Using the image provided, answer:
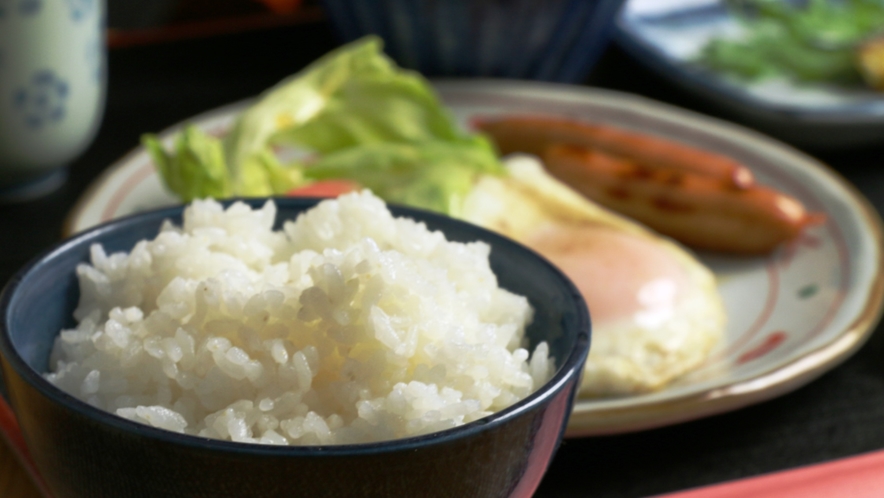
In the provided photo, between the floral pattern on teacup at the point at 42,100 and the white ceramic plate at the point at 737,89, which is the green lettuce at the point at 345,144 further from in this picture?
the white ceramic plate at the point at 737,89

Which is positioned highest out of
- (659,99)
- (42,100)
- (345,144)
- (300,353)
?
(300,353)

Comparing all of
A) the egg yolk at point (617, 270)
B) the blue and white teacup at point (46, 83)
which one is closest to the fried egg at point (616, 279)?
the egg yolk at point (617, 270)

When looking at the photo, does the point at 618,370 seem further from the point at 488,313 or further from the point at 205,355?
the point at 205,355

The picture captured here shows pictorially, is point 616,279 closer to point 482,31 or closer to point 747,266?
point 747,266

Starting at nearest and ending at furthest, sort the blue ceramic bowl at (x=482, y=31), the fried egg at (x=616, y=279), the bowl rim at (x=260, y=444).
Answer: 1. the bowl rim at (x=260, y=444)
2. the fried egg at (x=616, y=279)
3. the blue ceramic bowl at (x=482, y=31)

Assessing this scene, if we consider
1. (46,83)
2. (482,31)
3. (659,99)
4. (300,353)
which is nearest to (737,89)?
(659,99)

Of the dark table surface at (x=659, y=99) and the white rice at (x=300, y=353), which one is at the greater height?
the white rice at (x=300, y=353)

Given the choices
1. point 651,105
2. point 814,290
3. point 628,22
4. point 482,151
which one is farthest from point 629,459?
point 628,22
